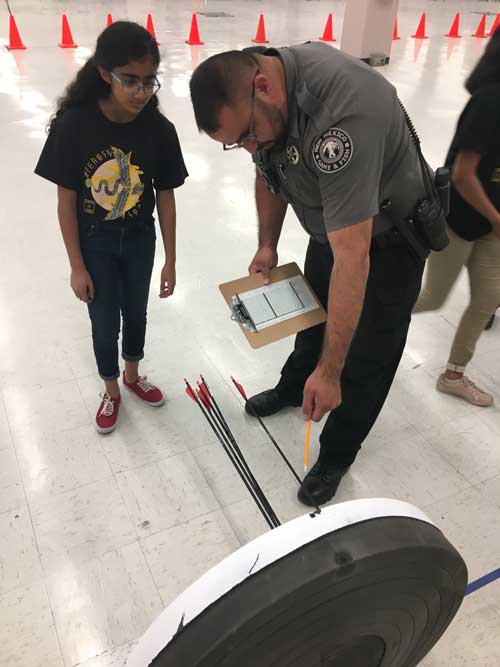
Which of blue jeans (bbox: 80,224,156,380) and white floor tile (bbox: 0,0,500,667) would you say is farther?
blue jeans (bbox: 80,224,156,380)

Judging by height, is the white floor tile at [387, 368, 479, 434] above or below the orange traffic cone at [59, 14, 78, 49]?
below

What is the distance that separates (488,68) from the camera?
1400 millimetres

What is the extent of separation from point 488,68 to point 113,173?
1.09 meters

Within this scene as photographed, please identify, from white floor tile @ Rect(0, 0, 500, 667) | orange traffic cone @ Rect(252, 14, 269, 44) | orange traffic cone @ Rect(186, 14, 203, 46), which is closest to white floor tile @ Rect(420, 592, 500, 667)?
white floor tile @ Rect(0, 0, 500, 667)

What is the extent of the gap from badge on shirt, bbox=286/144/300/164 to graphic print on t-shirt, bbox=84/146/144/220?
0.49m

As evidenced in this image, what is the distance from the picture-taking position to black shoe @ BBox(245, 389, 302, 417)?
74.1 inches

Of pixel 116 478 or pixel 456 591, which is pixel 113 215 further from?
pixel 456 591

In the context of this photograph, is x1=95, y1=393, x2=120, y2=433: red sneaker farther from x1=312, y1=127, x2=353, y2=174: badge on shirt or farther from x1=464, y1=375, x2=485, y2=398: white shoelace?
x1=464, y1=375, x2=485, y2=398: white shoelace

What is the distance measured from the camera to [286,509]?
62.8 inches

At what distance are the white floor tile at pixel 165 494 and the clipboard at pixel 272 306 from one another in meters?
0.63

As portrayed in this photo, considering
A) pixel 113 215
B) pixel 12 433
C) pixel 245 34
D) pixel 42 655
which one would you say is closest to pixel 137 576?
pixel 42 655

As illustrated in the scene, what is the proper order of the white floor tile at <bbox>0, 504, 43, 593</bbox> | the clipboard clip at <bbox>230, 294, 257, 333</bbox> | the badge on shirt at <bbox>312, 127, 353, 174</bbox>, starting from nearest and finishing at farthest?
1. the badge on shirt at <bbox>312, 127, 353, 174</bbox>
2. the clipboard clip at <bbox>230, 294, 257, 333</bbox>
3. the white floor tile at <bbox>0, 504, 43, 593</bbox>

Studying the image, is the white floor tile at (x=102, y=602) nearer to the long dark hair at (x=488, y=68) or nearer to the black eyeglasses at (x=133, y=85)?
the black eyeglasses at (x=133, y=85)

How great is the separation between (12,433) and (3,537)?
410mm
